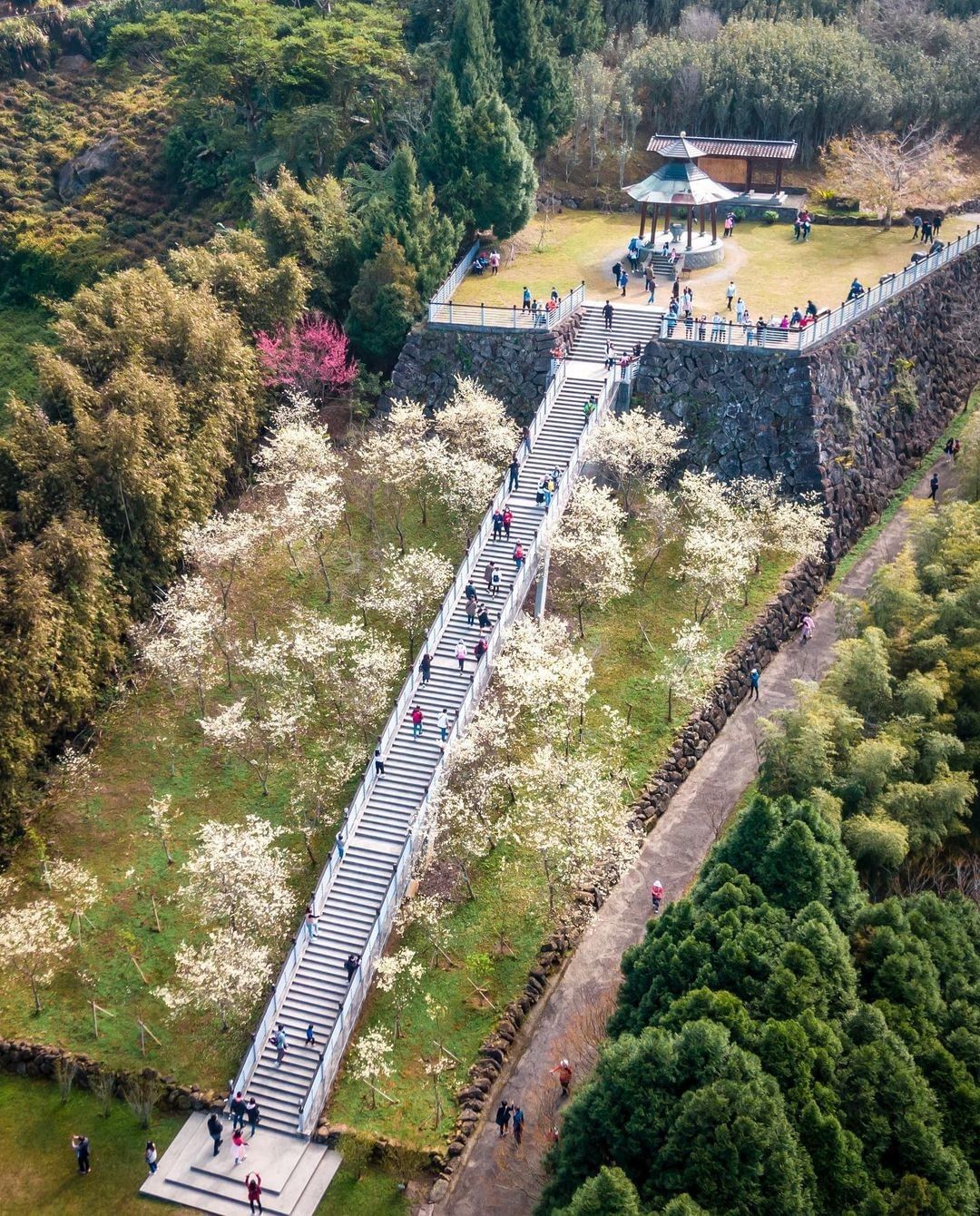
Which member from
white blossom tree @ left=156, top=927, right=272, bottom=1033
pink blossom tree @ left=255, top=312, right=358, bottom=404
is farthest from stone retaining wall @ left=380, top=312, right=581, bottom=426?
white blossom tree @ left=156, top=927, right=272, bottom=1033

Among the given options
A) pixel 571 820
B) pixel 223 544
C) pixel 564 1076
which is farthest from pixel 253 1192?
pixel 223 544

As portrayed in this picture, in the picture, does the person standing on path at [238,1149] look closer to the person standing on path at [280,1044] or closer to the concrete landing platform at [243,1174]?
the concrete landing platform at [243,1174]

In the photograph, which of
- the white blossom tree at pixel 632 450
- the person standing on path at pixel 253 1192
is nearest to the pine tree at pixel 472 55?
the white blossom tree at pixel 632 450

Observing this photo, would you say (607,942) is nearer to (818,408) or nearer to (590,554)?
(590,554)

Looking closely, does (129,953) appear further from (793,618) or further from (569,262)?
(569,262)

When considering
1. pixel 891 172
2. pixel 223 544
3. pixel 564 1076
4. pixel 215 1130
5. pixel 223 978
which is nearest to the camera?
pixel 215 1130

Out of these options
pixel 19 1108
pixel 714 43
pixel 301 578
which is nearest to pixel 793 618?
pixel 301 578

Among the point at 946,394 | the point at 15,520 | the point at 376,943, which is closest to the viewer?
the point at 376,943
